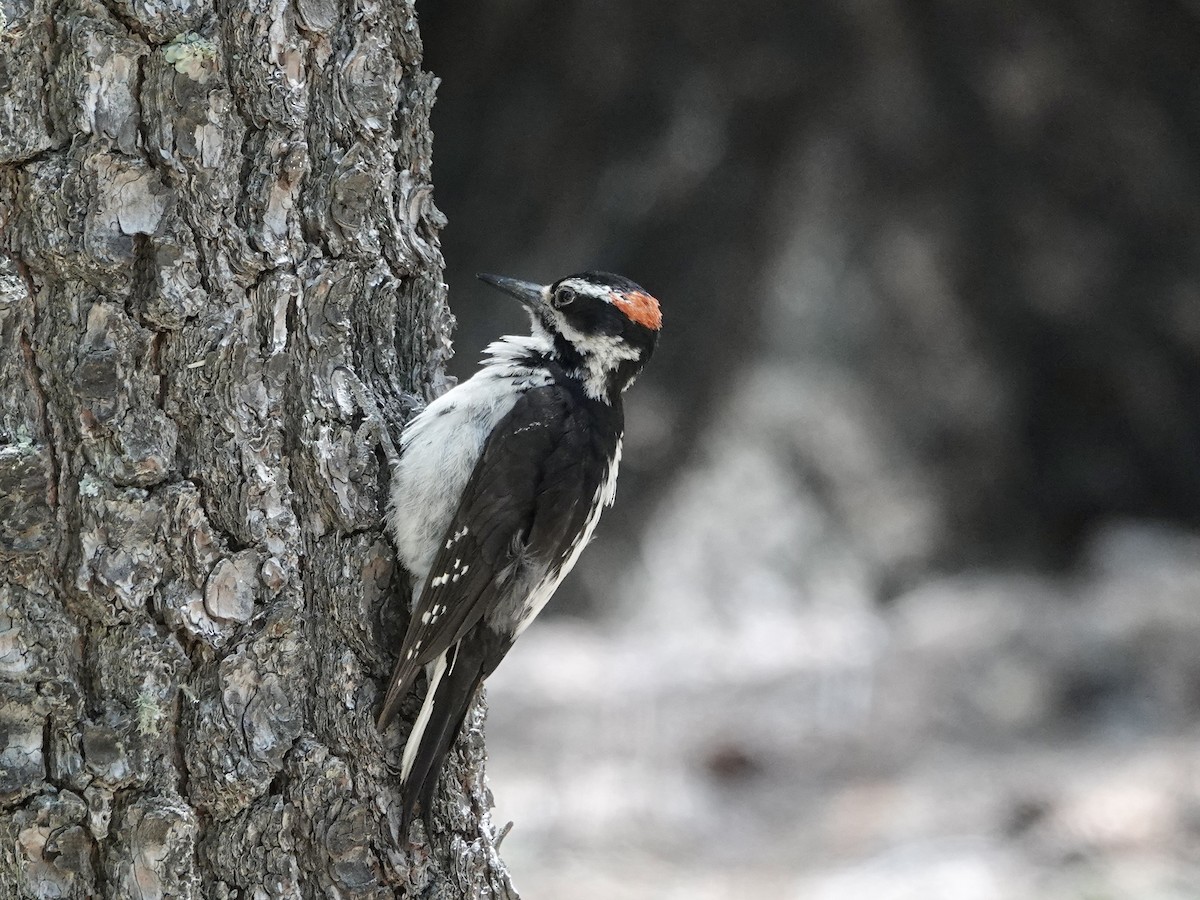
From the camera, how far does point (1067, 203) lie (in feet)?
19.7

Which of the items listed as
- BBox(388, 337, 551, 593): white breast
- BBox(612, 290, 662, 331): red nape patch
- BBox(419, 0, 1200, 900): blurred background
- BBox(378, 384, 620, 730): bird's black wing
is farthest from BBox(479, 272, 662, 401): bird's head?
BBox(419, 0, 1200, 900): blurred background

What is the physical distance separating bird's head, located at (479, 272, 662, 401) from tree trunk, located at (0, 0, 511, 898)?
33.4 inches

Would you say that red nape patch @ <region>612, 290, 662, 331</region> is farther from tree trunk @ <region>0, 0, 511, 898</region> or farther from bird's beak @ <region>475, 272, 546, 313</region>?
tree trunk @ <region>0, 0, 511, 898</region>

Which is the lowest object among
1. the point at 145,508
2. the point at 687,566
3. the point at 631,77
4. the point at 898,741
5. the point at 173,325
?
the point at 145,508

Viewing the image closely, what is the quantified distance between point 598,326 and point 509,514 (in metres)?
0.67

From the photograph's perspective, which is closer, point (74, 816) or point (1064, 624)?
point (74, 816)

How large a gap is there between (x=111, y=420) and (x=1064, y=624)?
482 cm

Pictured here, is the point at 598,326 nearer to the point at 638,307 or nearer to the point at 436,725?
the point at 638,307

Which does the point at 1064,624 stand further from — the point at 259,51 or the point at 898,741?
the point at 259,51

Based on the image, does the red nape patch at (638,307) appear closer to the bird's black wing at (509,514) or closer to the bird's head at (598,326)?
the bird's head at (598,326)

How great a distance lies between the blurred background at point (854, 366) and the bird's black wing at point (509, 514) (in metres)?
2.89

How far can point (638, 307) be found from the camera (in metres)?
3.15

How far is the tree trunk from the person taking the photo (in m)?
2.03

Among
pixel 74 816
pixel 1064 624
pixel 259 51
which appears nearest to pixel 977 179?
pixel 1064 624
